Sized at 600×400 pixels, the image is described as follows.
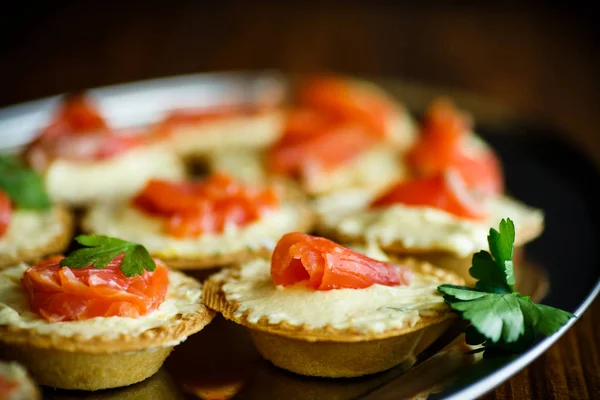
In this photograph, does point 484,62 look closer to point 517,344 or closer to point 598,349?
point 598,349

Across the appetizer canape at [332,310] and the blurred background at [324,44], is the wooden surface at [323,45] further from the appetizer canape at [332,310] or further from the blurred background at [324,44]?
the appetizer canape at [332,310]

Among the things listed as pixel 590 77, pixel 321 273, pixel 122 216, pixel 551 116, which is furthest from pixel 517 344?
pixel 590 77

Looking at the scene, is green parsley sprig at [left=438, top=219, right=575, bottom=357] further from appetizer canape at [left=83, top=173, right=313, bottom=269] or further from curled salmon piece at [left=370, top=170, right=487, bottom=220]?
appetizer canape at [left=83, top=173, right=313, bottom=269]

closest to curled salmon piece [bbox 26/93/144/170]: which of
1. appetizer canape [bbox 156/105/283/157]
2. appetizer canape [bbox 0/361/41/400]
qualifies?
appetizer canape [bbox 156/105/283/157]

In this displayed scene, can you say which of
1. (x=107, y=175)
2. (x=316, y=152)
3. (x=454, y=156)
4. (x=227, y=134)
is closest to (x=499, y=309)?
(x=454, y=156)

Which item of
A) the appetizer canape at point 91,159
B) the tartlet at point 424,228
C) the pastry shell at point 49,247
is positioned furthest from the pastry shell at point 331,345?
the appetizer canape at point 91,159
